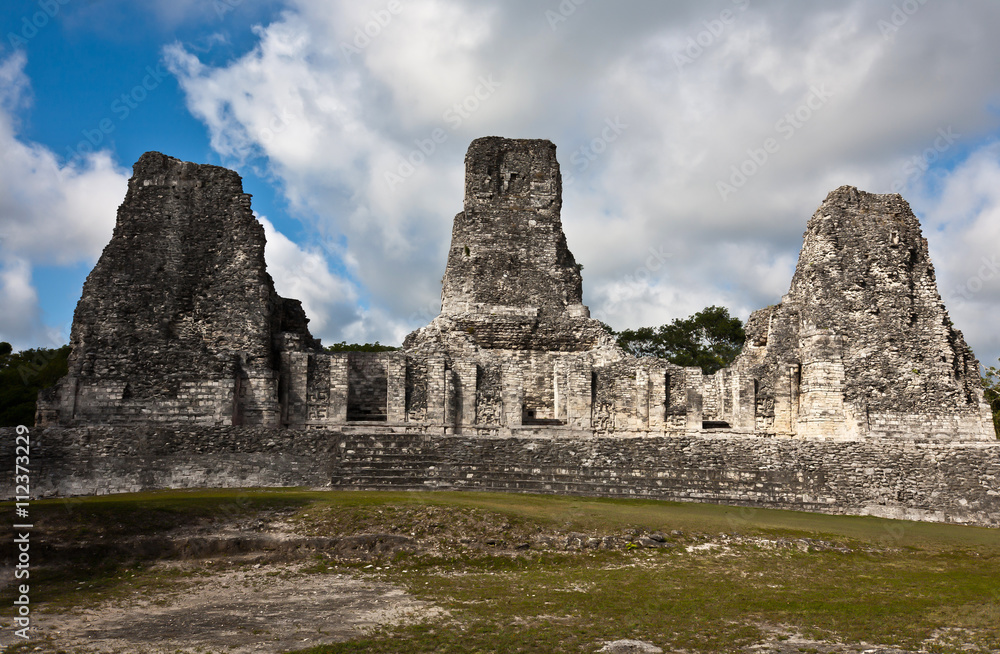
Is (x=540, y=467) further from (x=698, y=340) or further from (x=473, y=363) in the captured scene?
(x=698, y=340)

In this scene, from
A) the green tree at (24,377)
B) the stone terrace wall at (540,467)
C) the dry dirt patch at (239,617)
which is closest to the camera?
the dry dirt patch at (239,617)

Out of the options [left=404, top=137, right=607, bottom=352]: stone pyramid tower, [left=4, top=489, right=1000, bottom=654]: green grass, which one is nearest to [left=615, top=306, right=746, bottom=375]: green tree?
[left=404, top=137, right=607, bottom=352]: stone pyramid tower

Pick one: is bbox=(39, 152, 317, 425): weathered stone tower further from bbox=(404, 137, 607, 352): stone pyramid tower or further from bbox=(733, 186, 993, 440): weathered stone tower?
bbox=(733, 186, 993, 440): weathered stone tower

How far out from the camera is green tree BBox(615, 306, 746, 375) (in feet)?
139

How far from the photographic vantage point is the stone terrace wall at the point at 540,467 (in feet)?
52.2

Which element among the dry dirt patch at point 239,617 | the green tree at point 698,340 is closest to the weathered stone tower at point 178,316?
the dry dirt patch at point 239,617

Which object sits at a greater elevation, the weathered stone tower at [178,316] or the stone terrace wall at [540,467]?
the weathered stone tower at [178,316]

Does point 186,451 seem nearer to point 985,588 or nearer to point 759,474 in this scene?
point 759,474

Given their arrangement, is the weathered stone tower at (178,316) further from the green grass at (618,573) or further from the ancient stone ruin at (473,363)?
the green grass at (618,573)

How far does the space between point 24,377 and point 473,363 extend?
21.0 meters

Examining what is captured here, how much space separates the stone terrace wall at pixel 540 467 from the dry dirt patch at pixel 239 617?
6657 mm

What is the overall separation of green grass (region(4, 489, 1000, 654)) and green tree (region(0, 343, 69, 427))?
767 inches

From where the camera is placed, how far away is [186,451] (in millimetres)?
16844

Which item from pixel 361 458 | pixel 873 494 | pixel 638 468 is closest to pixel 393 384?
pixel 361 458
